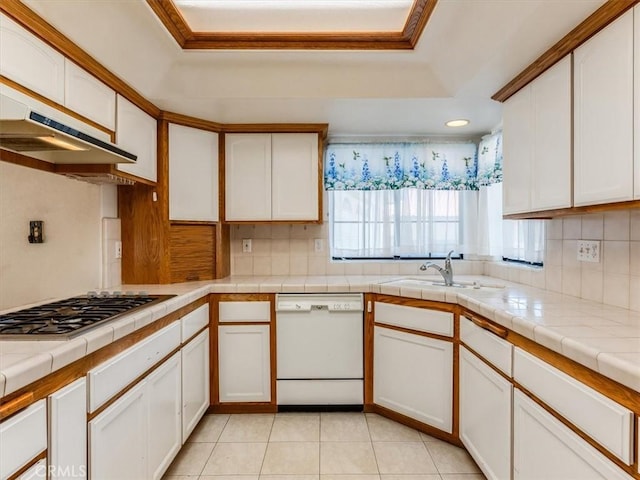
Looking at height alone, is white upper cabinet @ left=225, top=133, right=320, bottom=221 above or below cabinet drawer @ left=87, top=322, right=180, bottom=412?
above

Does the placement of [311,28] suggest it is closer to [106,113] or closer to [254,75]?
[254,75]

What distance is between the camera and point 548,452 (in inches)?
46.8

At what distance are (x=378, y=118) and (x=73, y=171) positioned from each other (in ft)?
6.29

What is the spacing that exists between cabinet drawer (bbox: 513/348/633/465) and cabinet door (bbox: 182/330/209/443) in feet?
5.44

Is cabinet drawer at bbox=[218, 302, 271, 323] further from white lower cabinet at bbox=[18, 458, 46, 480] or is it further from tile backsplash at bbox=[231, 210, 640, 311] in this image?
white lower cabinet at bbox=[18, 458, 46, 480]

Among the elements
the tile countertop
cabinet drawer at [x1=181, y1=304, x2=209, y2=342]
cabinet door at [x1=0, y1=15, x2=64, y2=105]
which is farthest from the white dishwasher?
cabinet door at [x1=0, y1=15, x2=64, y2=105]

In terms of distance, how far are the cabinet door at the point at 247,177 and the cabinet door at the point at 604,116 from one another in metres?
1.94

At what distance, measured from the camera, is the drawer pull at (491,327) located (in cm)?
147

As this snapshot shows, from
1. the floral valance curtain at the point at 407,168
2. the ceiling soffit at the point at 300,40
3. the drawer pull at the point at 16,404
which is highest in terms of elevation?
the ceiling soffit at the point at 300,40

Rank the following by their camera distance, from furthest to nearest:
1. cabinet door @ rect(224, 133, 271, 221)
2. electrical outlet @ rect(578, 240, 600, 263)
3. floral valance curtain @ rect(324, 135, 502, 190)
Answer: floral valance curtain @ rect(324, 135, 502, 190), cabinet door @ rect(224, 133, 271, 221), electrical outlet @ rect(578, 240, 600, 263)

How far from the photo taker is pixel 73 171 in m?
1.83

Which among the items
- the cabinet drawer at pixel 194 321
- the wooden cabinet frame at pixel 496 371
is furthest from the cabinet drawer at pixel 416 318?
the cabinet drawer at pixel 194 321

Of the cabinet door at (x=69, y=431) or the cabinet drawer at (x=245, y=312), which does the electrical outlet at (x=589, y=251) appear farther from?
the cabinet door at (x=69, y=431)

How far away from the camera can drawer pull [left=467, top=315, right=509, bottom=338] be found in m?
1.47
